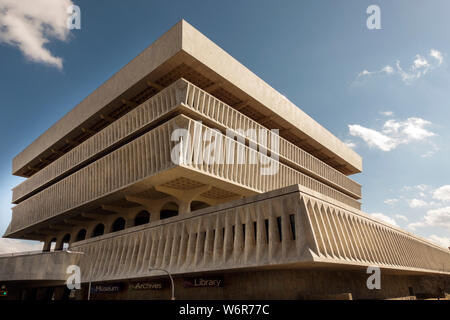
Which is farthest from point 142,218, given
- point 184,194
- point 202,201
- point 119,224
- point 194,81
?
point 194,81

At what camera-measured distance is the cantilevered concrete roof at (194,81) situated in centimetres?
2553

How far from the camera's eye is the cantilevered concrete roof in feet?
83.8

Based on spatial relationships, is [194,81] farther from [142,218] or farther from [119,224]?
[119,224]

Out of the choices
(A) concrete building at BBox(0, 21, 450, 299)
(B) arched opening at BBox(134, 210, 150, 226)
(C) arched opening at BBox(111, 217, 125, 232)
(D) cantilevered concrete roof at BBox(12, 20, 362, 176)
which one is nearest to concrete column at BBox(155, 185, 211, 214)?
(A) concrete building at BBox(0, 21, 450, 299)

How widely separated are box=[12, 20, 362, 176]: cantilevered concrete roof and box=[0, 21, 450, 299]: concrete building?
14 cm

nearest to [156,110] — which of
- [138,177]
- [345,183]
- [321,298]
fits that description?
[138,177]

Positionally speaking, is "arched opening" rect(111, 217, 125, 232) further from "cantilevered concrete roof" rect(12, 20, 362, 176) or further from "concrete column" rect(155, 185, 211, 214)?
"concrete column" rect(155, 185, 211, 214)

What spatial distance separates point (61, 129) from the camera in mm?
39125

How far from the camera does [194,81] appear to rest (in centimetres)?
2788

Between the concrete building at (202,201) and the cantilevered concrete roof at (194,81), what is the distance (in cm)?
14

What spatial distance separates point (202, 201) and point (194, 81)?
1028 cm

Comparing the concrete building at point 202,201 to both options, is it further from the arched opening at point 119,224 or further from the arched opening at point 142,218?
the arched opening at point 119,224

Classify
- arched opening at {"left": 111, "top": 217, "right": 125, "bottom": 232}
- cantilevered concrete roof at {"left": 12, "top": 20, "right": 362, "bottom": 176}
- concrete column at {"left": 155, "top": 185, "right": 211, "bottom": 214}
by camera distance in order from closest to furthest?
cantilevered concrete roof at {"left": 12, "top": 20, "right": 362, "bottom": 176}, concrete column at {"left": 155, "top": 185, "right": 211, "bottom": 214}, arched opening at {"left": 111, "top": 217, "right": 125, "bottom": 232}
